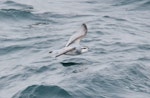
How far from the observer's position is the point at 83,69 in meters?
15.0

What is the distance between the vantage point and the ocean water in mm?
13484

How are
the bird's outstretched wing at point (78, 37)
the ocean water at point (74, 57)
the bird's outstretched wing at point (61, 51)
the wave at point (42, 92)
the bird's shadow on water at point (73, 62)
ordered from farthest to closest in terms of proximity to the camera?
1. the bird's outstretched wing at point (78, 37)
2. the bird's shadow on water at point (73, 62)
3. the bird's outstretched wing at point (61, 51)
4. the ocean water at point (74, 57)
5. the wave at point (42, 92)

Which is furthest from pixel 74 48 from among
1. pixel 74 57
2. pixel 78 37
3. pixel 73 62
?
pixel 74 57

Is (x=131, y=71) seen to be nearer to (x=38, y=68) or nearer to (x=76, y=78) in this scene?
(x=76, y=78)

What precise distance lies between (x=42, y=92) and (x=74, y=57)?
3688 mm

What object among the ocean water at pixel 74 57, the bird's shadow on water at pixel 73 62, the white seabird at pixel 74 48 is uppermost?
the white seabird at pixel 74 48

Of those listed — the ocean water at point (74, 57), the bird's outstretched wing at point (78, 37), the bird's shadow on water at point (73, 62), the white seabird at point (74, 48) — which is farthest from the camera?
the bird's outstretched wing at point (78, 37)

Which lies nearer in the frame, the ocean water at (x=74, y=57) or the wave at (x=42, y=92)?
the wave at (x=42, y=92)

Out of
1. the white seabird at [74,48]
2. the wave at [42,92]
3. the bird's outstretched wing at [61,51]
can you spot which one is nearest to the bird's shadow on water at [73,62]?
the white seabird at [74,48]

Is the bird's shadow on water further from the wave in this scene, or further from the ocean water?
the wave

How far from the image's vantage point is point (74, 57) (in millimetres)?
16547

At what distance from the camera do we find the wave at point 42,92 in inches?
506

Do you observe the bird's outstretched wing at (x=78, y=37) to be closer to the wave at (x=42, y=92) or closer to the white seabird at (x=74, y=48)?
the white seabird at (x=74, y=48)

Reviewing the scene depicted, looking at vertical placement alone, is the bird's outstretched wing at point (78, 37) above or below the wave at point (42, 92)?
above
